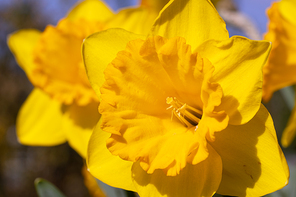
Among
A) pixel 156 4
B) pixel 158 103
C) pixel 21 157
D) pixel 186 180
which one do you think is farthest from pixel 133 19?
pixel 21 157

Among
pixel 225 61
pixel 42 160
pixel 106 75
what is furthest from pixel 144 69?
pixel 42 160

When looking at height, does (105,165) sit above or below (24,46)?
above

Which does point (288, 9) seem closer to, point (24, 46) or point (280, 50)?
point (280, 50)

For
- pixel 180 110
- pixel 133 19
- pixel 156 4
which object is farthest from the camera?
pixel 156 4

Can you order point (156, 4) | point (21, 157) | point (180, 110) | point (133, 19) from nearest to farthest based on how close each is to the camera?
point (180, 110) < point (133, 19) < point (156, 4) < point (21, 157)

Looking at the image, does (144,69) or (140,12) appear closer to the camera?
(144,69)

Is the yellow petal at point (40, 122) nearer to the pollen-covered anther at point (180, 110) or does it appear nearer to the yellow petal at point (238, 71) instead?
the pollen-covered anther at point (180, 110)

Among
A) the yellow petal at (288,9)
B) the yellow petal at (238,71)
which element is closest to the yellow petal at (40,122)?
the yellow petal at (238,71)

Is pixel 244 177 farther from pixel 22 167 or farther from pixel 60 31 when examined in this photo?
pixel 22 167
